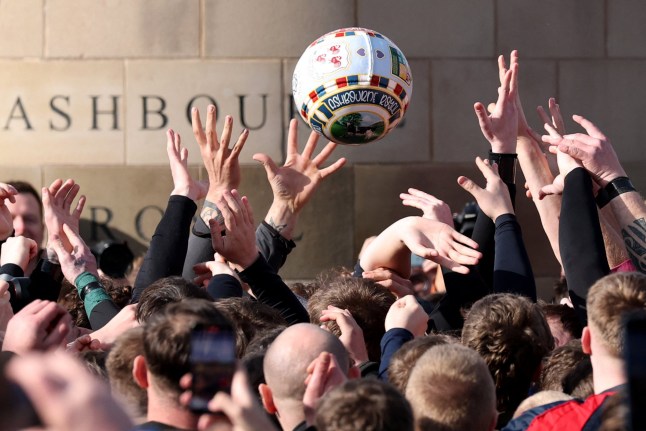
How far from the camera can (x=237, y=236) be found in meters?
4.90

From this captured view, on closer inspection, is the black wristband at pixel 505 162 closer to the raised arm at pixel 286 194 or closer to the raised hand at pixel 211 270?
the raised arm at pixel 286 194

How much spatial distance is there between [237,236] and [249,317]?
→ 2.17 feet

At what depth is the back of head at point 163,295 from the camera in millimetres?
4148

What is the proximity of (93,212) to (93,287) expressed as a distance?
14.4ft

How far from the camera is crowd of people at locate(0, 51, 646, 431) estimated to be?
238 centimetres

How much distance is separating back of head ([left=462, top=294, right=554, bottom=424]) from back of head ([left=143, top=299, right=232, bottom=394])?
1.22 m

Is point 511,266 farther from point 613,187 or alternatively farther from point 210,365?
point 210,365

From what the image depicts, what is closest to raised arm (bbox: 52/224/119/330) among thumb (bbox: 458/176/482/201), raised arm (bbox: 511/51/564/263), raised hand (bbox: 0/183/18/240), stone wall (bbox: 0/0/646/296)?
raised hand (bbox: 0/183/18/240)

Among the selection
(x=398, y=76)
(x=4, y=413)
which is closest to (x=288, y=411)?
(x=4, y=413)

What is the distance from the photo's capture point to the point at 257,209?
9.50 metres

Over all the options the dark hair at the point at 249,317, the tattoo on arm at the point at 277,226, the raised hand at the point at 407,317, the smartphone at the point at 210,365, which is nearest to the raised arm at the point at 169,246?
the tattoo on arm at the point at 277,226

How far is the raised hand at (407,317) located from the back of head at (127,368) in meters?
1.11

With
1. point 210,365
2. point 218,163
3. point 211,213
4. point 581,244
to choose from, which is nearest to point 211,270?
point 211,213

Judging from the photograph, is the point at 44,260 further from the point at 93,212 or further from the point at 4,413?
the point at 4,413
